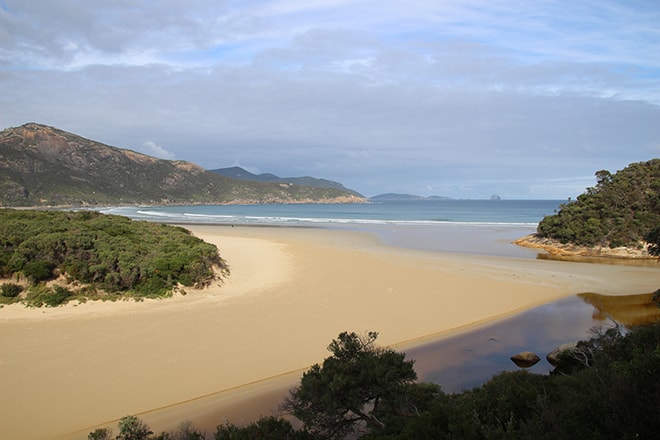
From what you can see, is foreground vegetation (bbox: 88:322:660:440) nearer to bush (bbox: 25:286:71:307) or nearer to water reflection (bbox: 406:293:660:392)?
water reflection (bbox: 406:293:660:392)

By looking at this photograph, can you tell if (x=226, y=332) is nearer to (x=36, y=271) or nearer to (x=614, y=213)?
(x=36, y=271)

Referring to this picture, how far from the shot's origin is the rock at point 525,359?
32.6ft

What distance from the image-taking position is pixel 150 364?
377 inches

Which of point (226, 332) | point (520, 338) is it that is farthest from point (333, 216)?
point (226, 332)

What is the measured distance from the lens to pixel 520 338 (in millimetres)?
11883

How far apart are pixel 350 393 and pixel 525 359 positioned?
6.24 m

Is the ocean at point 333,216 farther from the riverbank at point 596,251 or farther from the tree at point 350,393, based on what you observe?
the tree at point 350,393

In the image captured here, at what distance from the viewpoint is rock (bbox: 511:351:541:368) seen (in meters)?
9.92

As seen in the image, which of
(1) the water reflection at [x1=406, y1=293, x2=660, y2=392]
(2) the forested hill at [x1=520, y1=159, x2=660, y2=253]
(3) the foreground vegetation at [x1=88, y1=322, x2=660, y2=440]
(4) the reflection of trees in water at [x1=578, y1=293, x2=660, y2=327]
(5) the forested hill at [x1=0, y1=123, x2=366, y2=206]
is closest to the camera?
(3) the foreground vegetation at [x1=88, y1=322, x2=660, y2=440]

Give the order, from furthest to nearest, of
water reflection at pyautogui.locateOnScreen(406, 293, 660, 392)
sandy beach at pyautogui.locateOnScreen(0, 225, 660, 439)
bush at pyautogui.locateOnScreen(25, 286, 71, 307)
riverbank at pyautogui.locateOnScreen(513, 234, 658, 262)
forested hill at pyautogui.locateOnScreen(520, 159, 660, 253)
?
forested hill at pyautogui.locateOnScreen(520, 159, 660, 253)
riverbank at pyautogui.locateOnScreen(513, 234, 658, 262)
bush at pyautogui.locateOnScreen(25, 286, 71, 307)
water reflection at pyautogui.locateOnScreen(406, 293, 660, 392)
sandy beach at pyautogui.locateOnScreen(0, 225, 660, 439)

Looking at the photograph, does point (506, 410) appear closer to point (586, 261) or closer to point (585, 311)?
point (585, 311)

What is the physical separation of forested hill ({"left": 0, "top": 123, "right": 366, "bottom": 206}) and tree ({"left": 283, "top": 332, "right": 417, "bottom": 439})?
98109 millimetres

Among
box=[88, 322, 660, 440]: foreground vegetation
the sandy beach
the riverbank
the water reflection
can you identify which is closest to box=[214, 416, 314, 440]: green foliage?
box=[88, 322, 660, 440]: foreground vegetation

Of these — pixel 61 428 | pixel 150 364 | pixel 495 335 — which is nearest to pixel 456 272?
pixel 495 335
